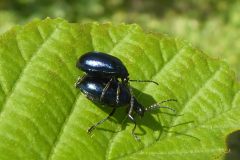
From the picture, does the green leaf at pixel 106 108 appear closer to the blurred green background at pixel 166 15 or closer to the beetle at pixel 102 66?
the beetle at pixel 102 66

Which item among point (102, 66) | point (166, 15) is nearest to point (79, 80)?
point (102, 66)

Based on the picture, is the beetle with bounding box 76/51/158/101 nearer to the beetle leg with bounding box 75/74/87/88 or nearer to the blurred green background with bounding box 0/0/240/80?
the beetle leg with bounding box 75/74/87/88

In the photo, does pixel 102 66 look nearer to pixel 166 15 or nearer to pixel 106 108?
pixel 106 108

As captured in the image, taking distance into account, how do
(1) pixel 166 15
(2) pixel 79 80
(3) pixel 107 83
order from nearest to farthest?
(2) pixel 79 80, (3) pixel 107 83, (1) pixel 166 15

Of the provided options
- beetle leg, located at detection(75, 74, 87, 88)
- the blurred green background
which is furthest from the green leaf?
the blurred green background

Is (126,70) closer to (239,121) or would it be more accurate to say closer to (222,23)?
(239,121)

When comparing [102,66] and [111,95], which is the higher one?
[102,66]
